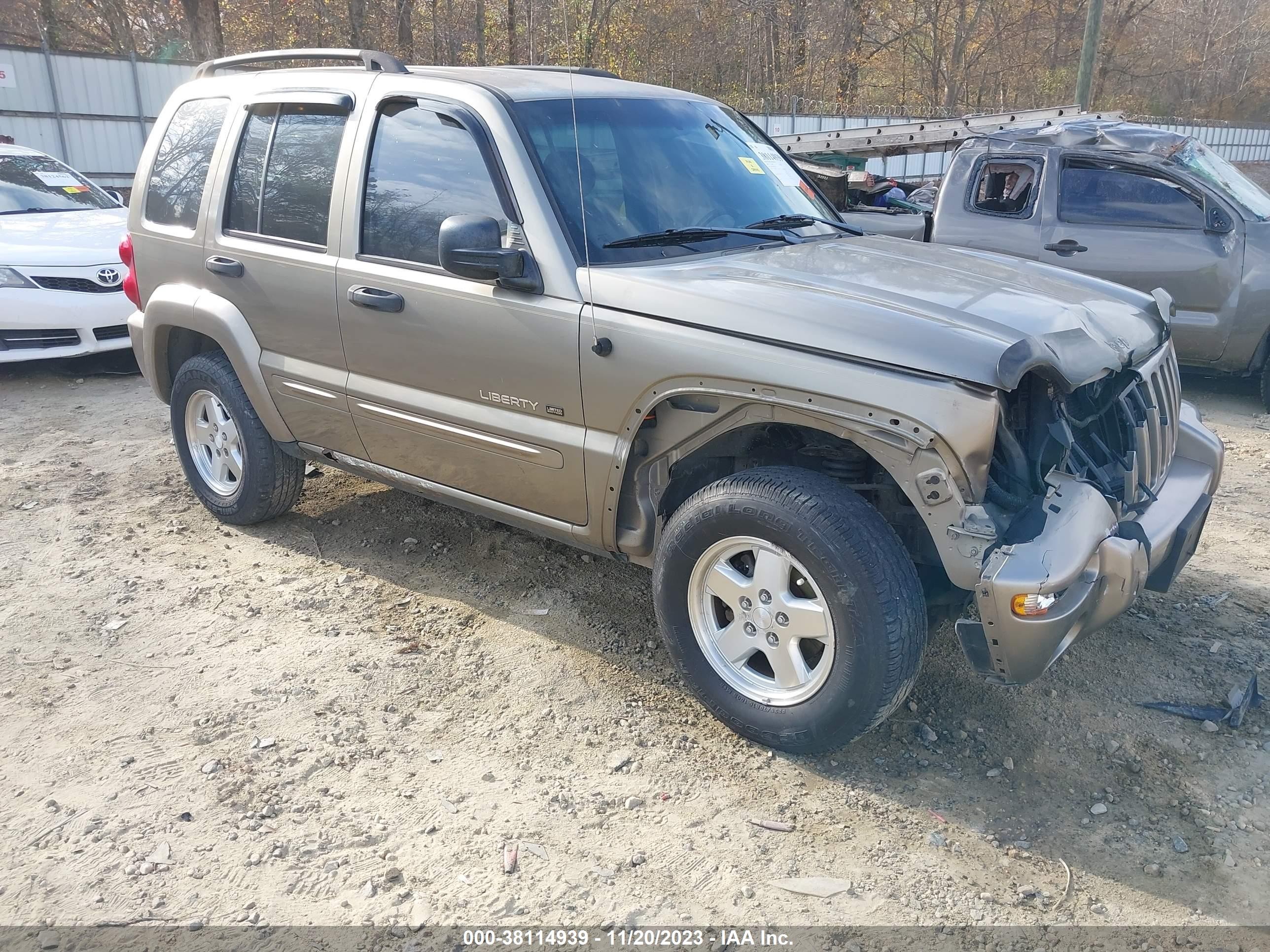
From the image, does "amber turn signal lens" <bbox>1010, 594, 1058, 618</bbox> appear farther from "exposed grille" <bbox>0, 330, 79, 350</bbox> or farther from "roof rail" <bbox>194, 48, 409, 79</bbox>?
"exposed grille" <bbox>0, 330, 79, 350</bbox>

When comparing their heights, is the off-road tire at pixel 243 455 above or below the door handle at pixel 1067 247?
below

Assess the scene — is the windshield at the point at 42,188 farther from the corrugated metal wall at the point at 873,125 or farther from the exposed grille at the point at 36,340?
the corrugated metal wall at the point at 873,125

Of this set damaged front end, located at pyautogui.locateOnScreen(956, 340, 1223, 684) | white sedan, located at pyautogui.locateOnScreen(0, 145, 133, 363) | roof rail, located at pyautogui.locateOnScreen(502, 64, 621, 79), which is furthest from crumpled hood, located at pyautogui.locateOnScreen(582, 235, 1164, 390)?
white sedan, located at pyautogui.locateOnScreen(0, 145, 133, 363)

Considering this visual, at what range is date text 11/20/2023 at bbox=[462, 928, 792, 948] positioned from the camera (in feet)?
8.32

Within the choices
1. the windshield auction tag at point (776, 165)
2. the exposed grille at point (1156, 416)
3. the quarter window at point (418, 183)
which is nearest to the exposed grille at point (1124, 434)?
the exposed grille at point (1156, 416)

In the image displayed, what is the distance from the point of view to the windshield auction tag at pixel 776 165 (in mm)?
4297

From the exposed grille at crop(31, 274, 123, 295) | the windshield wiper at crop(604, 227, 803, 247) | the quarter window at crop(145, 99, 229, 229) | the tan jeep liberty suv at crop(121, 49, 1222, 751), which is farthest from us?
the exposed grille at crop(31, 274, 123, 295)

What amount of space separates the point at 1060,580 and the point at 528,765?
5.63 feet

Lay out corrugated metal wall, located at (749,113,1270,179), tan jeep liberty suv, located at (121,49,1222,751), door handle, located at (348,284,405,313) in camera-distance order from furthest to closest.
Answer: corrugated metal wall, located at (749,113,1270,179) < door handle, located at (348,284,405,313) < tan jeep liberty suv, located at (121,49,1222,751)

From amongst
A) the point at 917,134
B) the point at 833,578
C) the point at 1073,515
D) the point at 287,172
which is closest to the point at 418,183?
the point at 287,172

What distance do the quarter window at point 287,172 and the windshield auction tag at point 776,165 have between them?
5.65ft

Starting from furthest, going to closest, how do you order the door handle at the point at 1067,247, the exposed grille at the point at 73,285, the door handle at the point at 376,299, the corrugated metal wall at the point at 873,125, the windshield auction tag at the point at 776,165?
the corrugated metal wall at the point at 873,125 < the exposed grille at the point at 73,285 < the door handle at the point at 1067,247 < the windshield auction tag at the point at 776,165 < the door handle at the point at 376,299

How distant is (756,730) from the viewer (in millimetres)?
3217

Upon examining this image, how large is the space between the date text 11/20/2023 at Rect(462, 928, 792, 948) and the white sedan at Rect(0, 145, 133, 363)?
21.1ft
